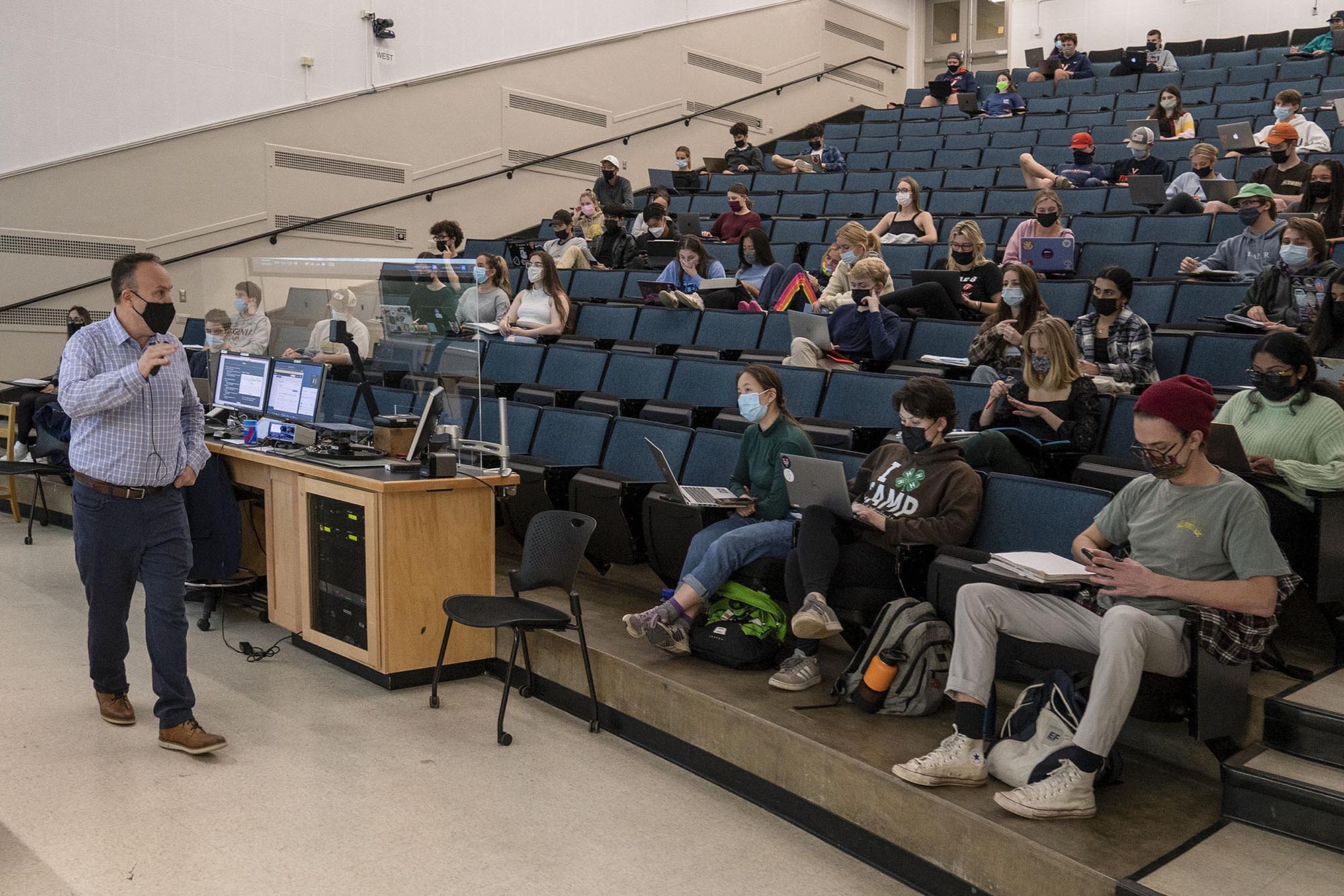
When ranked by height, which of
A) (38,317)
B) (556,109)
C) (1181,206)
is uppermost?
(556,109)

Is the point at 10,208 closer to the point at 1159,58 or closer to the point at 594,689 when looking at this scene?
the point at 594,689

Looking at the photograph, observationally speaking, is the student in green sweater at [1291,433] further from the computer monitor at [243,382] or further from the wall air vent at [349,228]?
the wall air vent at [349,228]

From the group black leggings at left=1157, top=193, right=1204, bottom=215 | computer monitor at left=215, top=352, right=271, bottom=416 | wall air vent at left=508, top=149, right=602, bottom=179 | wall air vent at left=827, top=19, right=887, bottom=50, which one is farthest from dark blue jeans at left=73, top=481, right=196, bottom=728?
wall air vent at left=827, top=19, right=887, bottom=50

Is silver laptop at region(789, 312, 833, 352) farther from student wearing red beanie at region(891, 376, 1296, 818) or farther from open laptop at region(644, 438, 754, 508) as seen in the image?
student wearing red beanie at region(891, 376, 1296, 818)

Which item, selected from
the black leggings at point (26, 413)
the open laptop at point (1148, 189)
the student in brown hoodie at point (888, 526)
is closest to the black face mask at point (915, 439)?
the student in brown hoodie at point (888, 526)

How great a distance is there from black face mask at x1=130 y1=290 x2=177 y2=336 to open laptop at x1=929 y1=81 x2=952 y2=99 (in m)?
11.4

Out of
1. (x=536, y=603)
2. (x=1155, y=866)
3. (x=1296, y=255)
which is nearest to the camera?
(x=1155, y=866)

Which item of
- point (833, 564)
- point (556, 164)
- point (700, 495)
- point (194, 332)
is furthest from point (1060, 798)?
point (556, 164)

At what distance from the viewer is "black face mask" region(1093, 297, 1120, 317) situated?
171 inches

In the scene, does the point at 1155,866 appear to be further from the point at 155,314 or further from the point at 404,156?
the point at 404,156

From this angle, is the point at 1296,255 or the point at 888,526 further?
the point at 1296,255

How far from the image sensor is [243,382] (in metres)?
5.01

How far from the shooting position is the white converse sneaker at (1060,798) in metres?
2.34

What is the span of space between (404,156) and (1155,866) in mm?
9853
